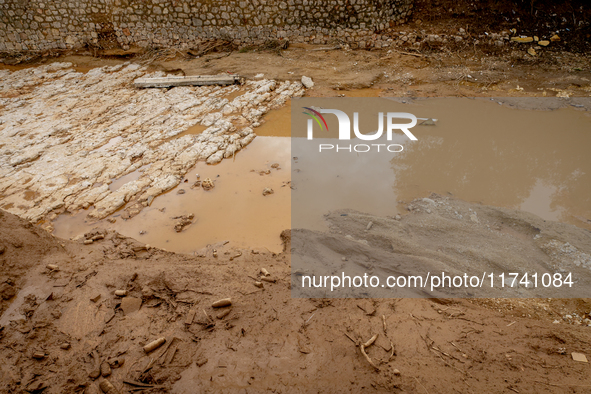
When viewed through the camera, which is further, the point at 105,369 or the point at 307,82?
the point at 307,82

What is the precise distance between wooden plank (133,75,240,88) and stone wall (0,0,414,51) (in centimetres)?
274

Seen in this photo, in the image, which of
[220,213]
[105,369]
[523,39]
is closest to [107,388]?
[105,369]

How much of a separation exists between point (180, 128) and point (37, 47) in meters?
8.66

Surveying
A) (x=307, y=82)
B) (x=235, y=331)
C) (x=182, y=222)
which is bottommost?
(x=182, y=222)

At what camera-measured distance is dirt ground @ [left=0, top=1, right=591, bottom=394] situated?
7.17ft

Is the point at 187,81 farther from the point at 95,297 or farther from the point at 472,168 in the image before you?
the point at 472,168

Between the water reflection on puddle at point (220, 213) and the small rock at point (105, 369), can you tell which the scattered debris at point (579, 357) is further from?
the small rock at point (105, 369)

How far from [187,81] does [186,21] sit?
10.9 feet

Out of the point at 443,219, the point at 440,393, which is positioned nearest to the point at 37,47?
the point at 443,219

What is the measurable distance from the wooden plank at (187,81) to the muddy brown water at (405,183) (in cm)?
289

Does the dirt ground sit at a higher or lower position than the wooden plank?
lower

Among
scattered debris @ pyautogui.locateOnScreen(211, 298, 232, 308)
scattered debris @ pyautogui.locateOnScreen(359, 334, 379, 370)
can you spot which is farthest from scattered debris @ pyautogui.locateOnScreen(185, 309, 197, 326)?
scattered debris @ pyautogui.locateOnScreen(359, 334, 379, 370)

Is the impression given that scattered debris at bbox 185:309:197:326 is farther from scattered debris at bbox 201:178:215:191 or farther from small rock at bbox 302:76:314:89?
small rock at bbox 302:76:314:89

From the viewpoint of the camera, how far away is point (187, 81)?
8508 mm
